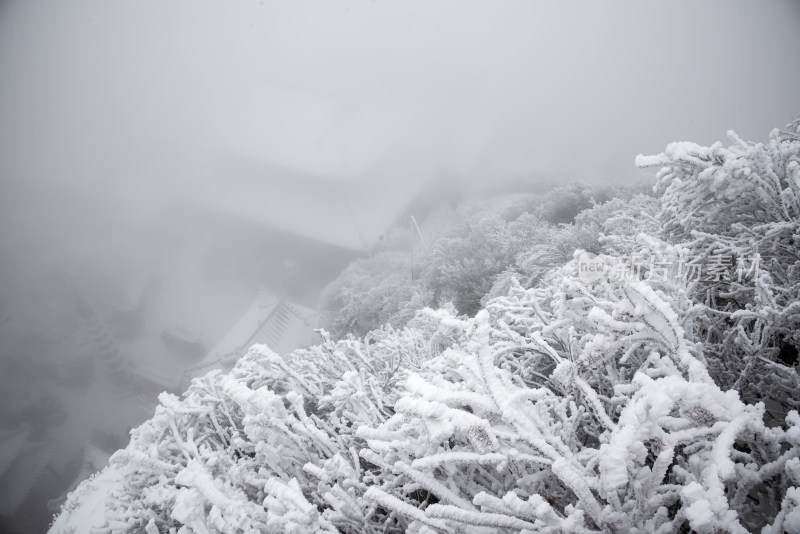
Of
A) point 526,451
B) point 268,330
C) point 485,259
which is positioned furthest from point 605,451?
point 268,330

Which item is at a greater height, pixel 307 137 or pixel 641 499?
pixel 307 137

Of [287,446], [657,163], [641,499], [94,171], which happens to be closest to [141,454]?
[287,446]

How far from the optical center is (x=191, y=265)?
4441 centimetres

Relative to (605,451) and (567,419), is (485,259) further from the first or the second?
(605,451)

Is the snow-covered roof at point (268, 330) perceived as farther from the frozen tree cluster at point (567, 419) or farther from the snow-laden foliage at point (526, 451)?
the snow-laden foliage at point (526, 451)

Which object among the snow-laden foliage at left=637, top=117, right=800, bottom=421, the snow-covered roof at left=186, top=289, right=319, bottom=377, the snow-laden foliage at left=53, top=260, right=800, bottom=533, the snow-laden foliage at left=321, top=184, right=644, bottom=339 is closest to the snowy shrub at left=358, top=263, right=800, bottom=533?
the snow-laden foliage at left=53, top=260, right=800, bottom=533

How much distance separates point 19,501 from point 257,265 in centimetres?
2627

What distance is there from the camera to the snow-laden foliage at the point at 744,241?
245cm

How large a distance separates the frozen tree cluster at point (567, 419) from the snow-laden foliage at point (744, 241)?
0.06 feet

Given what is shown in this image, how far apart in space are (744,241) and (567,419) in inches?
107

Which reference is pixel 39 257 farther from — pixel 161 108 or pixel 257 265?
pixel 161 108

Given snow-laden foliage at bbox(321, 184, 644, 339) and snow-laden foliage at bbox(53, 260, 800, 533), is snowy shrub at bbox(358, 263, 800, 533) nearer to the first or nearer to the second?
snow-laden foliage at bbox(53, 260, 800, 533)

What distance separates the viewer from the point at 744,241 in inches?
129

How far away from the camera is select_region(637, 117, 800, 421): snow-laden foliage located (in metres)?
2.45
